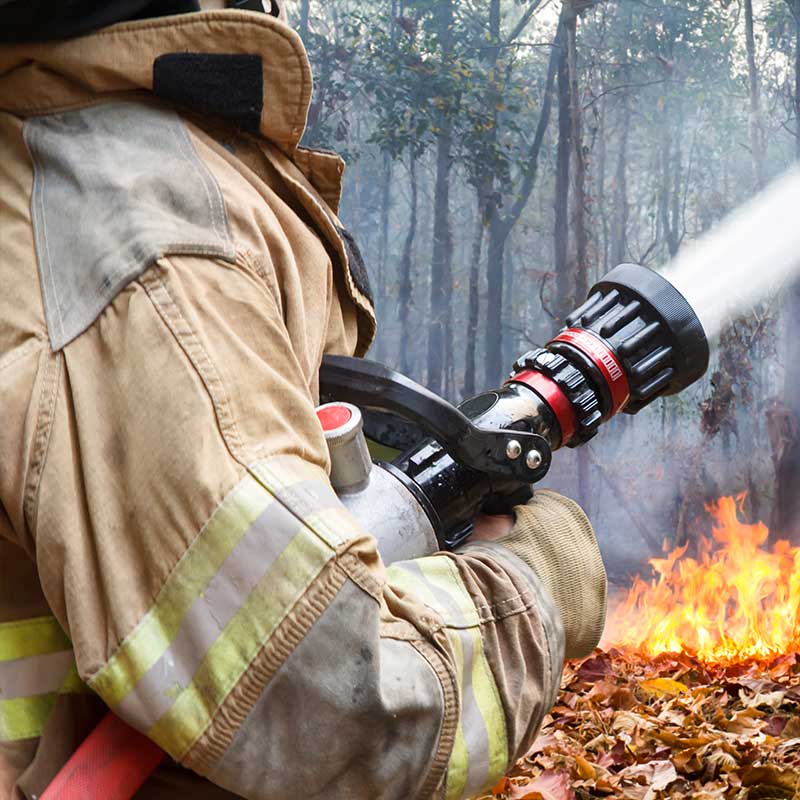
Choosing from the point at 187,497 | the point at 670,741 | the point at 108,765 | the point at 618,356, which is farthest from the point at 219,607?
the point at 670,741

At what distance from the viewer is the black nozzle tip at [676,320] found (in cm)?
188

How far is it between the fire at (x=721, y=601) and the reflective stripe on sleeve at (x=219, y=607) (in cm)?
447

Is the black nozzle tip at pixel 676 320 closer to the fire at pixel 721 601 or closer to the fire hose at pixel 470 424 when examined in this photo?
the fire hose at pixel 470 424

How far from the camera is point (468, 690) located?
3.96 feet

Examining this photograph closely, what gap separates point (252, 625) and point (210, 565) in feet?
0.24

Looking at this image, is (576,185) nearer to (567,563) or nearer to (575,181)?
(575,181)

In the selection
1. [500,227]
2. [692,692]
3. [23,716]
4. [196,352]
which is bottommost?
[692,692]

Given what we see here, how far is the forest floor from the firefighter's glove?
1.55 m

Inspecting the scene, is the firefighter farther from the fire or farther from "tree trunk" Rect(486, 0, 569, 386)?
"tree trunk" Rect(486, 0, 569, 386)

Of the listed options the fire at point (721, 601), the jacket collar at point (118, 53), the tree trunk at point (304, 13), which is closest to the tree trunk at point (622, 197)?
the fire at point (721, 601)

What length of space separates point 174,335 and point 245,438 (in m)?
0.13

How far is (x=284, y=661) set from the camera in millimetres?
1025

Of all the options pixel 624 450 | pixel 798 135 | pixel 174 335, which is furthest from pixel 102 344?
pixel 798 135

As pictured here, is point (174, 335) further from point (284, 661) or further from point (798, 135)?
point (798, 135)
